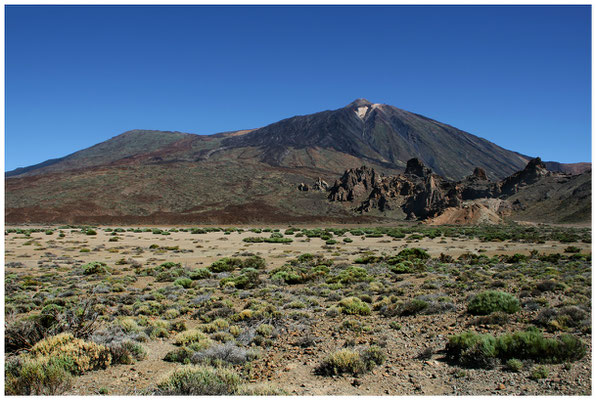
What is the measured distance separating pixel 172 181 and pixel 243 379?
97.9 meters

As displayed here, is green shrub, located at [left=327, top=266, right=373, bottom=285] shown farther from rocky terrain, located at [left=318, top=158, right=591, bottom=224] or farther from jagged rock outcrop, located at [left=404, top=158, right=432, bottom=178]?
jagged rock outcrop, located at [left=404, top=158, right=432, bottom=178]

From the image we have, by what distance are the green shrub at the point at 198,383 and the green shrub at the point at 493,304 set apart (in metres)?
6.14

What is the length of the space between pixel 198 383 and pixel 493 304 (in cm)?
699

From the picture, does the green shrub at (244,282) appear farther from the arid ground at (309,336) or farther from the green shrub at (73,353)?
the green shrub at (73,353)

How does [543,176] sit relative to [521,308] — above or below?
above

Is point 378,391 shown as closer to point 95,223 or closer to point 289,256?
point 289,256

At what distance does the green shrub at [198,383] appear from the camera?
16.1ft

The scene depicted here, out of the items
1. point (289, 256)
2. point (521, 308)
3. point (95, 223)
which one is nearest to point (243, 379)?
point (521, 308)

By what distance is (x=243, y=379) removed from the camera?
575 centimetres

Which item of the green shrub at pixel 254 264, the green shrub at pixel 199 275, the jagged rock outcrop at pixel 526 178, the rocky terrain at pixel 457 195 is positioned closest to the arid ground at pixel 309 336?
the green shrub at pixel 199 275

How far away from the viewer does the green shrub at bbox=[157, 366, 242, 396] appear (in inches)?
193

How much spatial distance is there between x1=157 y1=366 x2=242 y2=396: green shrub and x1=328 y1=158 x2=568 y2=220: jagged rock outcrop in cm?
7244

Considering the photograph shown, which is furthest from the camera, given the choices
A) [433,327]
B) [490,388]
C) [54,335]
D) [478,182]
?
[478,182]

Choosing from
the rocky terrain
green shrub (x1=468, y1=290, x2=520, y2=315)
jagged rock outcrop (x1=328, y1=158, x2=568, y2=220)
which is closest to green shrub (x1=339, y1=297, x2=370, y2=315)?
green shrub (x1=468, y1=290, x2=520, y2=315)
